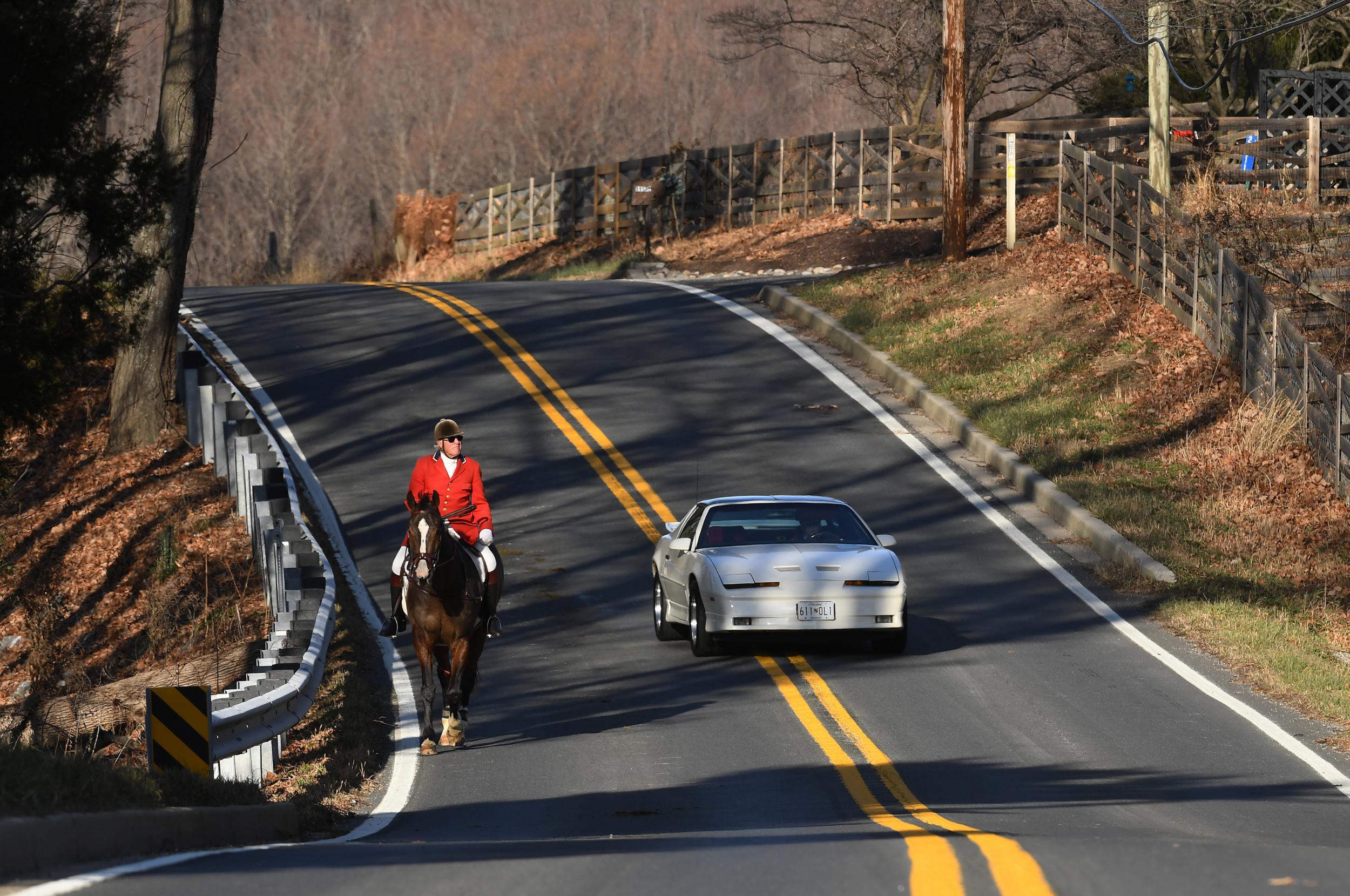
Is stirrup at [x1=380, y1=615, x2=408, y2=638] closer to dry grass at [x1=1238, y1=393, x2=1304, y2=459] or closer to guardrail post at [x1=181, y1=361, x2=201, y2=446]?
guardrail post at [x1=181, y1=361, x2=201, y2=446]

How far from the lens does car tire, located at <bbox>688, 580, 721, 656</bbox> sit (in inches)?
563

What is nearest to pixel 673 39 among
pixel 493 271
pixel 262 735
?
pixel 493 271

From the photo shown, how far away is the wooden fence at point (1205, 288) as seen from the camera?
65.9 ft

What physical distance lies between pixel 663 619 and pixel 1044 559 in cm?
465

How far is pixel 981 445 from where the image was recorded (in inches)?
858

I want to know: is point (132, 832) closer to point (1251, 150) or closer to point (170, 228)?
point (170, 228)

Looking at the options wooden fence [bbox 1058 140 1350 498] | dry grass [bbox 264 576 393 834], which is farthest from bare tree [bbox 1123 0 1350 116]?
dry grass [bbox 264 576 393 834]

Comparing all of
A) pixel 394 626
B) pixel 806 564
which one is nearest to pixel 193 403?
pixel 394 626

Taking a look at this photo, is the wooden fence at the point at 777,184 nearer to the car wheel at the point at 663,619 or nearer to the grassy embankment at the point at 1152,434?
the grassy embankment at the point at 1152,434

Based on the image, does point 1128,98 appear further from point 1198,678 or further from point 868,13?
point 1198,678

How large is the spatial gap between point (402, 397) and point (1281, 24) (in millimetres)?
13534

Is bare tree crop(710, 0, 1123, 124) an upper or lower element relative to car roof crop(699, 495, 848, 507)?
upper

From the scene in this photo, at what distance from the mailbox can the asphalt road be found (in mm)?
18746

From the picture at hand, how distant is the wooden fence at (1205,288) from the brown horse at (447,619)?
11.6 meters
